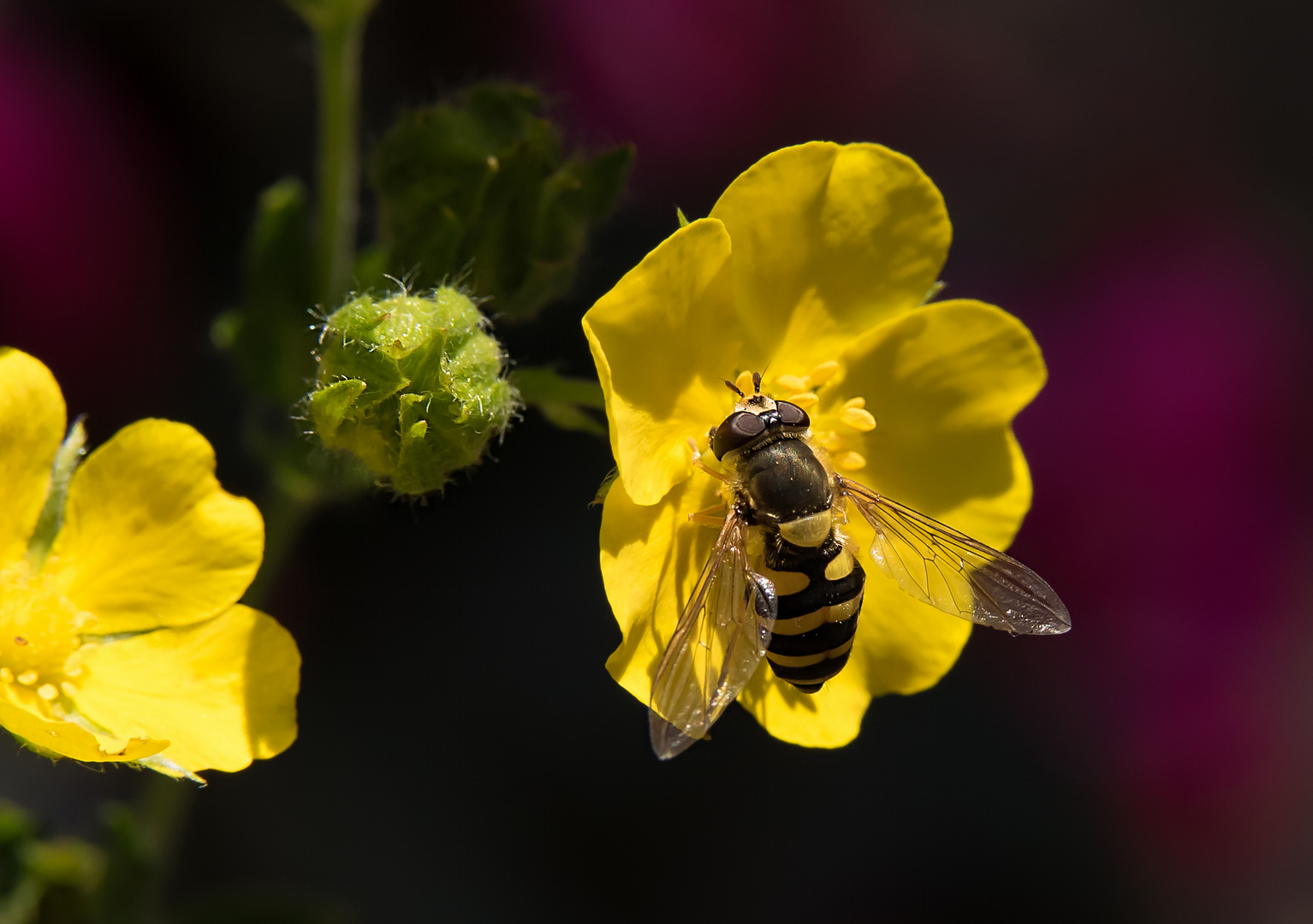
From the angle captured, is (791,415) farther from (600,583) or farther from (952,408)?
(600,583)

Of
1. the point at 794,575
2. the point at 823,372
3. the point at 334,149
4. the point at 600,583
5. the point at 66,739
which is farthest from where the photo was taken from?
the point at 600,583

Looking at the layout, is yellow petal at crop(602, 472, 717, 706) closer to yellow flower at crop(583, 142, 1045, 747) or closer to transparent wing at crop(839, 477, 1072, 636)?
yellow flower at crop(583, 142, 1045, 747)

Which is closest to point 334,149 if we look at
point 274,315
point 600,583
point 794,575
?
point 274,315

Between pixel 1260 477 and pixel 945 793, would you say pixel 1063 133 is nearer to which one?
pixel 1260 477

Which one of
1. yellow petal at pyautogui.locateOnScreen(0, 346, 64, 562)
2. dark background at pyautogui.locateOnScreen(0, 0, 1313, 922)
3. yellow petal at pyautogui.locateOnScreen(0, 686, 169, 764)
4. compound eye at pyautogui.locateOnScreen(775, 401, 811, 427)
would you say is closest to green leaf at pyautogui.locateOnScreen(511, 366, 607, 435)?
compound eye at pyautogui.locateOnScreen(775, 401, 811, 427)

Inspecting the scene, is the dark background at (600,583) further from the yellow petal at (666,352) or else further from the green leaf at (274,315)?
the yellow petal at (666,352)
